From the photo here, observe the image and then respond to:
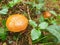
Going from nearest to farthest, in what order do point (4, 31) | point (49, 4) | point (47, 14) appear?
point (4, 31), point (47, 14), point (49, 4)

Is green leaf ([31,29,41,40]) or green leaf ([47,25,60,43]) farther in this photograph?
green leaf ([47,25,60,43])

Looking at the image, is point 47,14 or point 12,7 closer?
point 12,7

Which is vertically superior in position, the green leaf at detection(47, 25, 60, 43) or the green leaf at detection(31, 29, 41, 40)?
the green leaf at detection(31, 29, 41, 40)

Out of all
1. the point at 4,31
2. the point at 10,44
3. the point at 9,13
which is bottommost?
the point at 10,44

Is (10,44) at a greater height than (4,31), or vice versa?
(4,31)

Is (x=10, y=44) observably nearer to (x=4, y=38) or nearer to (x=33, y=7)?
(x=4, y=38)

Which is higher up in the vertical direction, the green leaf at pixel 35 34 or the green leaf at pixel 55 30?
the green leaf at pixel 35 34

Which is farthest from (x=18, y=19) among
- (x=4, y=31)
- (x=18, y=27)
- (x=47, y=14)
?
(x=47, y=14)

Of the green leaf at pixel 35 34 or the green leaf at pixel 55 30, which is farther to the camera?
the green leaf at pixel 55 30

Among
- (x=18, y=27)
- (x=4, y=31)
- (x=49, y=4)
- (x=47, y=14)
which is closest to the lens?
(x=18, y=27)

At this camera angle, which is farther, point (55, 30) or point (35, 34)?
point (55, 30)
